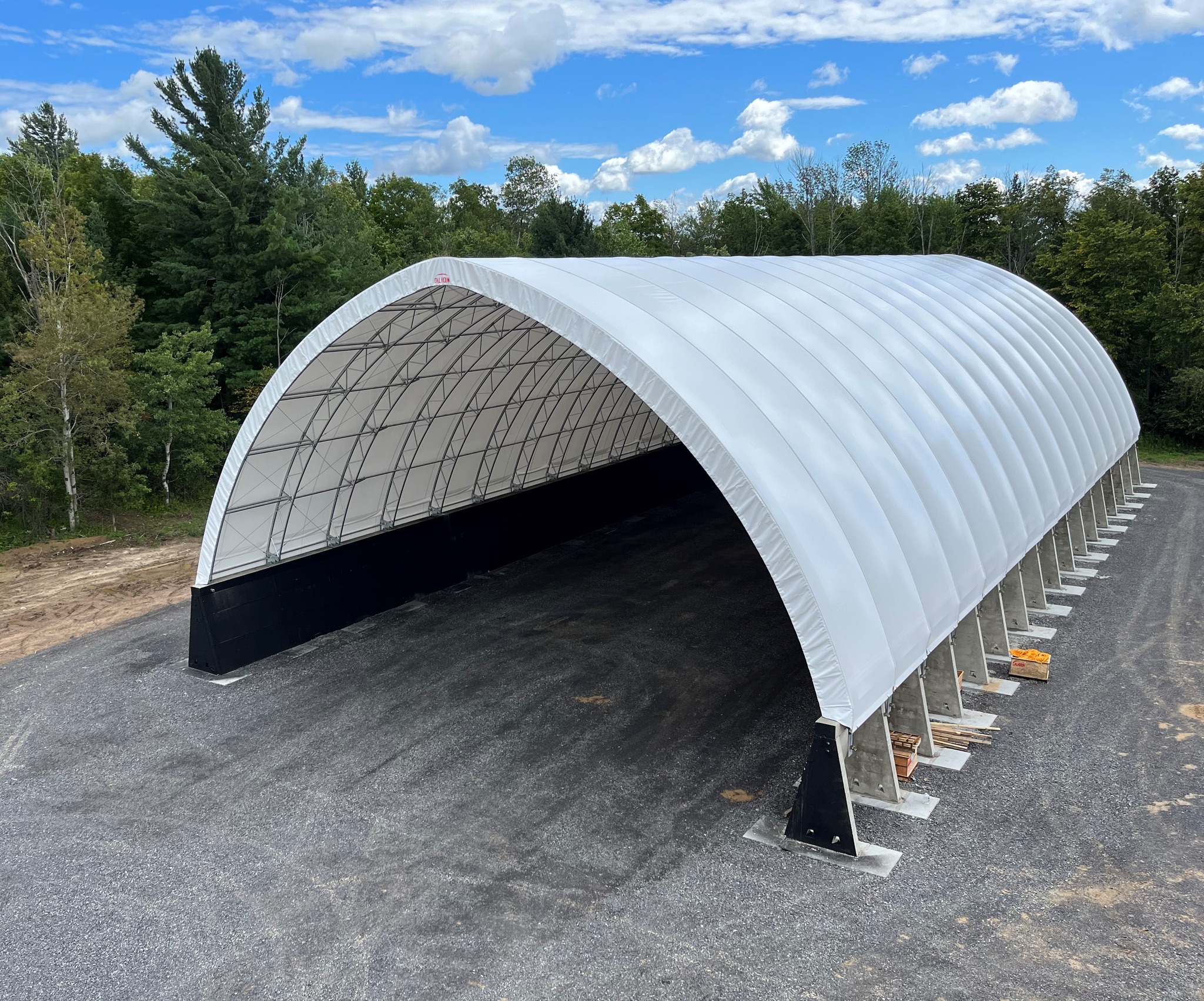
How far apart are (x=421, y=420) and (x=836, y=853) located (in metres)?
14.8

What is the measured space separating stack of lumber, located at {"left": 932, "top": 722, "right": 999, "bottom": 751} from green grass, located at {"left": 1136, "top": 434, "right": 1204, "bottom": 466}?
3278 cm

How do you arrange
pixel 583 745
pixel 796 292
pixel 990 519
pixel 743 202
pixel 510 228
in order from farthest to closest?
1. pixel 510 228
2. pixel 743 202
3. pixel 796 292
4. pixel 990 519
5. pixel 583 745

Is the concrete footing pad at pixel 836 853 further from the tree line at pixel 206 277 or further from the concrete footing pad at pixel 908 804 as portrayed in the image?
the tree line at pixel 206 277

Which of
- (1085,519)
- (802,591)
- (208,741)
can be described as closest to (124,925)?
(208,741)

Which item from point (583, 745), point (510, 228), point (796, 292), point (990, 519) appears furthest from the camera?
point (510, 228)

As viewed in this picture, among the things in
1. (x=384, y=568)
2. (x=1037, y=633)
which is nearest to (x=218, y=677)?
(x=384, y=568)

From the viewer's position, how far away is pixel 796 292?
62.6ft

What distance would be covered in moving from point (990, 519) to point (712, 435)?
745 centimetres

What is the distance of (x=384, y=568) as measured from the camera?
72.6ft

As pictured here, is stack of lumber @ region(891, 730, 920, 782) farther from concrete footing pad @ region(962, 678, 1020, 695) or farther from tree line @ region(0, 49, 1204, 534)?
tree line @ region(0, 49, 1204, 534)

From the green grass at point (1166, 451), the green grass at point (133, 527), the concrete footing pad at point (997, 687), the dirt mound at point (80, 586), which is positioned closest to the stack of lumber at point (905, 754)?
the concrete footing pad at point (997, 687)

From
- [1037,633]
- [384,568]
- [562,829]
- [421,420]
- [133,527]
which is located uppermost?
[421,420]

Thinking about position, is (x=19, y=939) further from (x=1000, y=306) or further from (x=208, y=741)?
(x=1000, y=306)

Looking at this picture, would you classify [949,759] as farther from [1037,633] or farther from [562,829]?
[1037,633]
